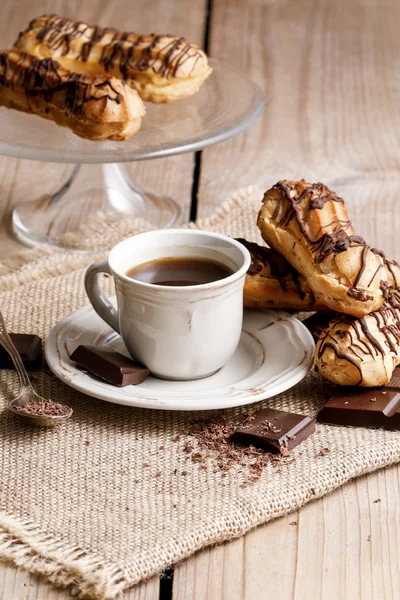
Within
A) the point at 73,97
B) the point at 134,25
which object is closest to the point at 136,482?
the point at 73,97

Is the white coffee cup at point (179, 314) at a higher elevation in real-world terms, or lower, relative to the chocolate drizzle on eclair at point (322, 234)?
lower

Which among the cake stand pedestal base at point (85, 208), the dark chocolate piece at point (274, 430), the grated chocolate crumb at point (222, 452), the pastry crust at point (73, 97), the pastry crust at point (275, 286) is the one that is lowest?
the cake stand pedestal base at point (85, 208)

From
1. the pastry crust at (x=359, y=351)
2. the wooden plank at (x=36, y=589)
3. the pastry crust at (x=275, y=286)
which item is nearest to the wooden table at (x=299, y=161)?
the wooden plank at (x=36, y=589)

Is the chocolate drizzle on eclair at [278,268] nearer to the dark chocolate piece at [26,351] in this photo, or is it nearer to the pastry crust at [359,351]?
the pastry crust at [359,351]

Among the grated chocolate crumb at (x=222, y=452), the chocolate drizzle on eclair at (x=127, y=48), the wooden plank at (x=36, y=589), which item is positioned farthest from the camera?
the chocolate drizzle on eclair at (x=127, y=48)

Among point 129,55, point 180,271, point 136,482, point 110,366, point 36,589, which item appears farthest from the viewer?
point 129,55

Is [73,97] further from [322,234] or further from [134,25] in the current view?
[134,25]

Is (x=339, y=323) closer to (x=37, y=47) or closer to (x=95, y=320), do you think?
(x=95, y=320)
